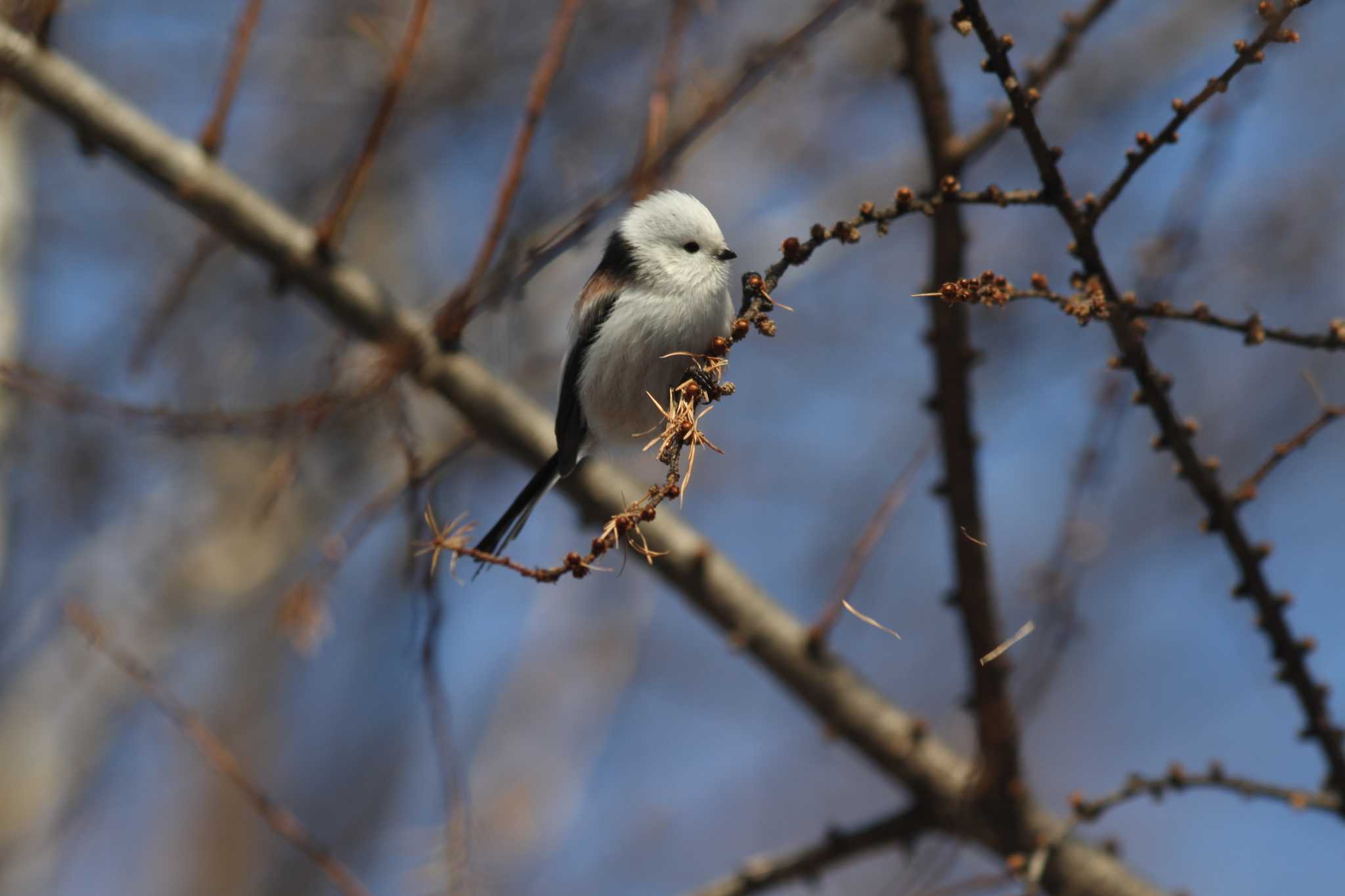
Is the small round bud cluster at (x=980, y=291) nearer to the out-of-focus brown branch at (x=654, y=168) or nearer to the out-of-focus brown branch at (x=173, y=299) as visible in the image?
the out-of-focus brown branch at (x=654, y=168)

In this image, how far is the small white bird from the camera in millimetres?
1580

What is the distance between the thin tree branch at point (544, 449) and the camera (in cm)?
195

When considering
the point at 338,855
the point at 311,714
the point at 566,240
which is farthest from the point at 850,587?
the point at 311,714

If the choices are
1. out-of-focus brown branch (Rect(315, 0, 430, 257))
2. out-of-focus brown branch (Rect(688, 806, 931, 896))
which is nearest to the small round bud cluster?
out-of-focus brown branch (Rect(315, 0, 430, 257))

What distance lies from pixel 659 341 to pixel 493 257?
0.30 meters

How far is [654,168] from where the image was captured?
5.33ft

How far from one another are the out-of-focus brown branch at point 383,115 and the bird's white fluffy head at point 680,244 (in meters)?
0.41

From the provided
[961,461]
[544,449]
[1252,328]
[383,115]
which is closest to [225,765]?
[544,449]

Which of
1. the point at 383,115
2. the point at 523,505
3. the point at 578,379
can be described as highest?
the point at 383,115

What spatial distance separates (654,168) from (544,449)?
0.63m

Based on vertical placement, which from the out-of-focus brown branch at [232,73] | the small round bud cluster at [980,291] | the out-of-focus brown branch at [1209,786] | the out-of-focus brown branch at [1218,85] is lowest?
the out-of-focus brown branch at [1209,786]

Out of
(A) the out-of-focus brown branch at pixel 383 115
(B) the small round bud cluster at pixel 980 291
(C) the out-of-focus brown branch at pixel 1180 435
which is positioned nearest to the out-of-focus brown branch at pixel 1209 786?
(C) the out-of-focus brown branch at pixel 1180 435

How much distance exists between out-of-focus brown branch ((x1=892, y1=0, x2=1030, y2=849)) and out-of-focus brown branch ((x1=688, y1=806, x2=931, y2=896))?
151mm

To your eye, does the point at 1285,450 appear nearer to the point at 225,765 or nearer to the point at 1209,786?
the point at 1209,786
